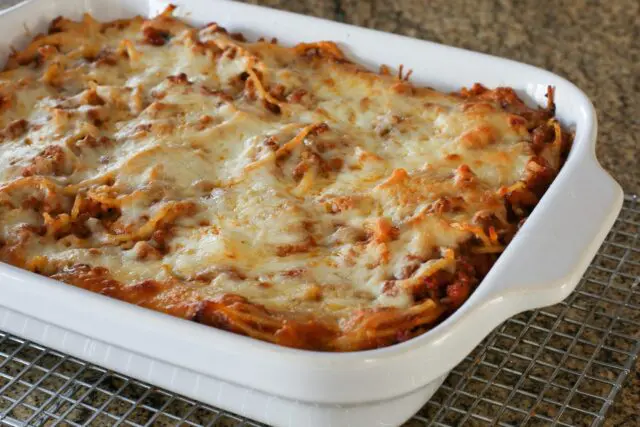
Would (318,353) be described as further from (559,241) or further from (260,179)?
(260,179)

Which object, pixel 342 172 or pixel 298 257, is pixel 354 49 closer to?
pixel 342 172

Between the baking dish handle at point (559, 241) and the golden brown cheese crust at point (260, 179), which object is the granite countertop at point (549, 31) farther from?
the baking dish handle at point (559, 241)

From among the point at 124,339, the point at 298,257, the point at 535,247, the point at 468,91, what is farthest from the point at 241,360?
the point at 468,91

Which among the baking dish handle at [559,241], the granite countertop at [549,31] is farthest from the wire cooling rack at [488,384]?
the granite countertop at [549,31]

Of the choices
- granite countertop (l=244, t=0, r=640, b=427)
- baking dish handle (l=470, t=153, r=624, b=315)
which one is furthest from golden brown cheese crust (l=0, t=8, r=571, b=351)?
granite countertop (l=244, t=0, r=640, b=427)

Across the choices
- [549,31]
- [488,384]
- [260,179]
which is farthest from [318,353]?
[549,31]

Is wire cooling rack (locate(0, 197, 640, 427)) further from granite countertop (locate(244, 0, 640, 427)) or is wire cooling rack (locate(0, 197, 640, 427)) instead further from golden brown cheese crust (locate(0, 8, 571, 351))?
granite countertop (locate(244, 0, 640, 427))
